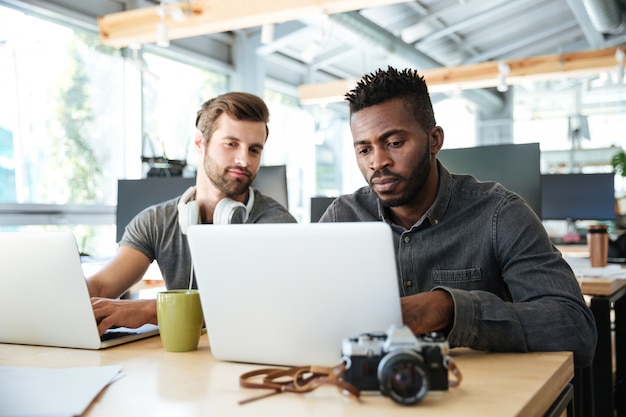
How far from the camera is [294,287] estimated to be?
0.94 meters

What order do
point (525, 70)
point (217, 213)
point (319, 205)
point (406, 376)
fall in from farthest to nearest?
point (525, 70) < point (319, 205) < point (217, 213) < point (406, 376)

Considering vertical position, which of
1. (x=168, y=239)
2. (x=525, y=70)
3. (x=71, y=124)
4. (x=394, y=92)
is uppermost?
(x=525, y=70)

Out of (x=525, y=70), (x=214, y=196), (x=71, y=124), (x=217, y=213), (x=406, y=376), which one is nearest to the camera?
(x=406, y=376)

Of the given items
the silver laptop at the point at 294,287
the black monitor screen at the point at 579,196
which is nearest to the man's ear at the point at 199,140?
the silver laptop at the point at 294,287

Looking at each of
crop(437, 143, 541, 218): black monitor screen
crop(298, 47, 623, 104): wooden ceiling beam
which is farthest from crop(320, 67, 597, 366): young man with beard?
crop(298, 47, 623, 104): wooden ceiling beam

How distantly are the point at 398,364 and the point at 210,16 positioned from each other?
3682 millimetres

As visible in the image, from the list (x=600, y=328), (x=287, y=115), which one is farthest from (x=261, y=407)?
(x=287, y=115)

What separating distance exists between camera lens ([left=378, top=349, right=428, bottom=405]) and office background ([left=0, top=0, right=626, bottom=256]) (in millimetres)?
1935

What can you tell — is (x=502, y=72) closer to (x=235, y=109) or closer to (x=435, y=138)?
(x=235, y=109)

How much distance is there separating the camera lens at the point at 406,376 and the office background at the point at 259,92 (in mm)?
1935

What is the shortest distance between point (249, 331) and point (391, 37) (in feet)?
19.4

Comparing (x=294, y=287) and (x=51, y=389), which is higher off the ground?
(x=294, y=287)

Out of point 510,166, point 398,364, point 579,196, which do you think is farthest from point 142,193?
point 579,196

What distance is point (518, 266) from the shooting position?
1290 mm
